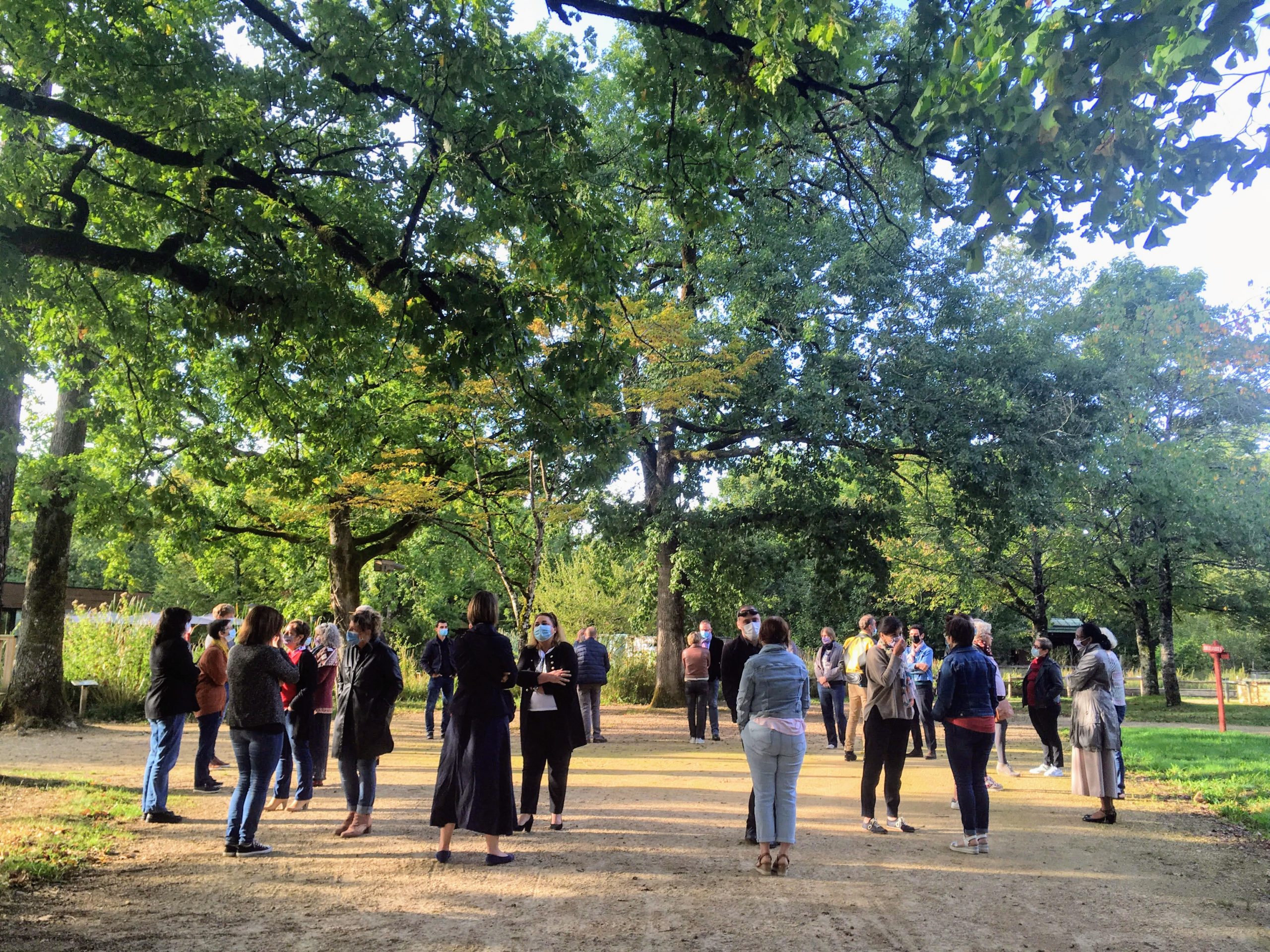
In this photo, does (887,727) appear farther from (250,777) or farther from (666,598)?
(666,598)

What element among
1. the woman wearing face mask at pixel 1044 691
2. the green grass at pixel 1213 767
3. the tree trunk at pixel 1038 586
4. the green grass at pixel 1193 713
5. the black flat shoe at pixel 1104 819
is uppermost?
the tree trunk at pixel 1038 586

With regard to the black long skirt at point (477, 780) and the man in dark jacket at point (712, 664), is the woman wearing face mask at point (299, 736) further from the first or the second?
the man in dark jacket at point (712, 664)

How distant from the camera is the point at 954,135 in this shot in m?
5.73

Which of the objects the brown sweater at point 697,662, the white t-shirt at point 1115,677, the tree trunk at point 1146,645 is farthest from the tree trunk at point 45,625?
the tree trunk at point 1146,645

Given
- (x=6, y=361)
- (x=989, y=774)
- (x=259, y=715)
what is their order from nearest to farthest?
(x=259, y=715)
(x=6, y=361)
(x=989, y=774)

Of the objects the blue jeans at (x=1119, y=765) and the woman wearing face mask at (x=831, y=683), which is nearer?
the blue jeans at (x=1119, y=765)

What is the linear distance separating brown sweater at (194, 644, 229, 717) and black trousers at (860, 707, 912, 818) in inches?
238

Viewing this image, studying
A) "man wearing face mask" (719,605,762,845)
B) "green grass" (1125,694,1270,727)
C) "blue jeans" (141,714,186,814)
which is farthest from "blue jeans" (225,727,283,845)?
"green grass" (1125,694,1270,727)

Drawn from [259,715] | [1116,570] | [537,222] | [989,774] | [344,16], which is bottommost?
[989,774]

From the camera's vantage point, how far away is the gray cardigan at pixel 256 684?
21.5 ft

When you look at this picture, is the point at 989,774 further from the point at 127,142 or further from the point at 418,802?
the point at 127,142

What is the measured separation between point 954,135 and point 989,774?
8910 mm

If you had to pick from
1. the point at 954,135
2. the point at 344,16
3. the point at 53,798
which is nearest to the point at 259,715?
the point at 53,798

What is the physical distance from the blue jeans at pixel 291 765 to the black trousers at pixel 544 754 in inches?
93.1
